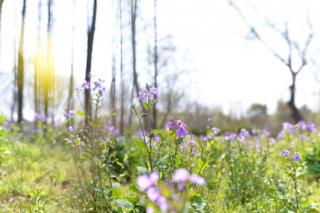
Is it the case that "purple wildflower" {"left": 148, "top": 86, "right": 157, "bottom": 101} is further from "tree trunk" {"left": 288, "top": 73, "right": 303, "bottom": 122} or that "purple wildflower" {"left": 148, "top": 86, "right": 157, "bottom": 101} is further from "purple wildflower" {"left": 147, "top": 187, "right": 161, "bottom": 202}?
"tree trunk" {"left": 288, "top": 73, "right": 303, "bottom": 122}

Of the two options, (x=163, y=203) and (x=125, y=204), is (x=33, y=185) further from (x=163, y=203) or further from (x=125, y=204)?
(x=163, y=203)

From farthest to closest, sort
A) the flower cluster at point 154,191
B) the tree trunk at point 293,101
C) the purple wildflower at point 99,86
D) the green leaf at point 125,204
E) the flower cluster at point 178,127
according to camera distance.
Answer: the tree trunk at point 293,101, the purple wildflower at point 99,86, the green leaf at point 125,204, the flower cluster at point 178,127, the flower cluster at point 154,191

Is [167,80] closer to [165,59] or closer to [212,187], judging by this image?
[165,59]

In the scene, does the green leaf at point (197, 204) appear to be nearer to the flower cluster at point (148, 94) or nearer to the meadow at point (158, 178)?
the meadow at point (158, 178)

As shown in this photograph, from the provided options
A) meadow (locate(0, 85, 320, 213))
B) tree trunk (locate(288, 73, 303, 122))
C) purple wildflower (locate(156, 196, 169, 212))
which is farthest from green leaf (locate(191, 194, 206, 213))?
tree trunk (locate(288, 73, 303, 122))

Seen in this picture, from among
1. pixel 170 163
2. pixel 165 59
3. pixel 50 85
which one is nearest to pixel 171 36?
pixel 165 59

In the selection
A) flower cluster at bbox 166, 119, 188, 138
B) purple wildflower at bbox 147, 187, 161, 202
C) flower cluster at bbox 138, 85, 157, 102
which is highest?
flower cluster at bbox 138, 85, 157, 102

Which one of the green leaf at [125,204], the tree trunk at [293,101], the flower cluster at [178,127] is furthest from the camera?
the tree trunk at [293,101]

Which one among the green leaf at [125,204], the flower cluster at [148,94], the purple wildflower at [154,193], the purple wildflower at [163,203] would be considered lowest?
the green leaf at [125,204]

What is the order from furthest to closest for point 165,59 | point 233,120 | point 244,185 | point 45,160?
point 233,120 → point 165,59 → point 45,160 → point 244,185

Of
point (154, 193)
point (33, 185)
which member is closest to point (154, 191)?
point (154, 193)

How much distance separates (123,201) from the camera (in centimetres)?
302

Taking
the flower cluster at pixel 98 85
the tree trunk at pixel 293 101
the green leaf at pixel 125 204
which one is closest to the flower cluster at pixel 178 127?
the green leaf at pixel 125 204

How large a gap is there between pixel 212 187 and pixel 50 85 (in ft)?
39.6
